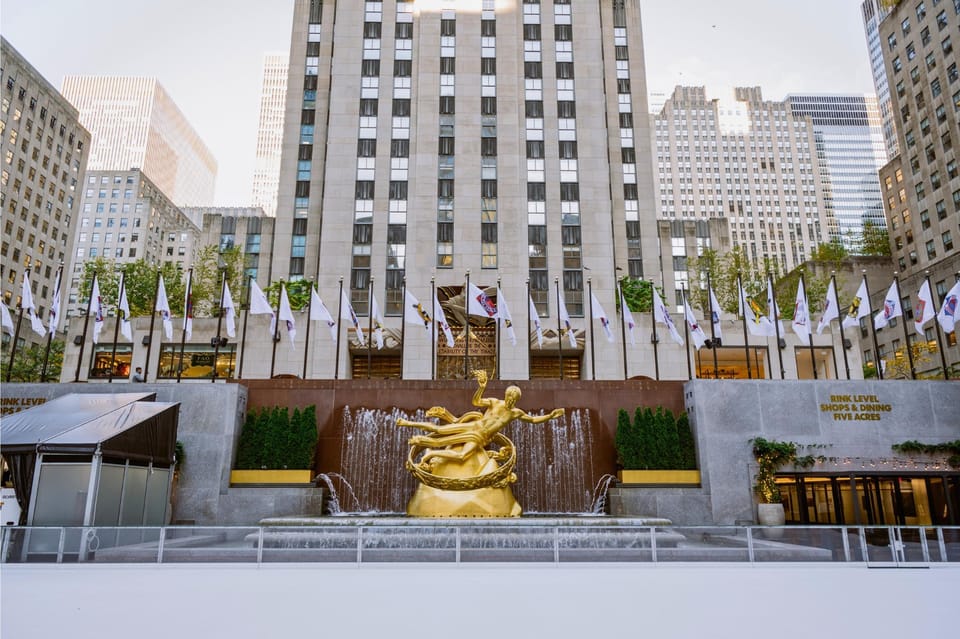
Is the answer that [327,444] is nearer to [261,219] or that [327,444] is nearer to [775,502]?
[775,502]

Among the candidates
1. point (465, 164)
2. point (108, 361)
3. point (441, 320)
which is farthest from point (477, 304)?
point (108, 361)

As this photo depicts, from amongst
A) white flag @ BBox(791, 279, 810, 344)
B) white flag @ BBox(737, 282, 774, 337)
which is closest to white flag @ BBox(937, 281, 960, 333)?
white flag @ BBox(791, 279, 810, 344)

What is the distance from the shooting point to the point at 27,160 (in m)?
90.6

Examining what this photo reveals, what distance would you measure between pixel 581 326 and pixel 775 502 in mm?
26007

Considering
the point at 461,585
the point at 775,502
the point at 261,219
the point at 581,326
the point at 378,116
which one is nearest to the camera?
the point at 461,585

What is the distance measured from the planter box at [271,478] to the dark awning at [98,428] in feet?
11.6

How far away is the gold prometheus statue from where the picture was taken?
68.8 feet

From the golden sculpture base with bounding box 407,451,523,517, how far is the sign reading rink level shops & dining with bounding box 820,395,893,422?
14.6 metres

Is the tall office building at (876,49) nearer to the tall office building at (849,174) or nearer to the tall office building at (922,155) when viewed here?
the tall office building at (849,174)

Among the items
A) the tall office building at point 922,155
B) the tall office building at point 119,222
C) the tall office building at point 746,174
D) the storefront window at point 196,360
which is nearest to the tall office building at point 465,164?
the storefront window at point 196,360

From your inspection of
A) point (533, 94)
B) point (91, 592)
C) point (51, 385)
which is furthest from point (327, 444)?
point (533, 94)

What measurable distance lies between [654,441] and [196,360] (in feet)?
122

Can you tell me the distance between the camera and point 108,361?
168 feet

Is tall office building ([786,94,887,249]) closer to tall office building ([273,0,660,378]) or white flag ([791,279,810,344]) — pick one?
tall office building ([273,0,660,378])
